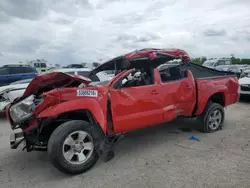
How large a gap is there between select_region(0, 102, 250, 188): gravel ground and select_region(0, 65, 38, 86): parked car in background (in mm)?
7244

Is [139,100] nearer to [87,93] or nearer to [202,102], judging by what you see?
[87,93]

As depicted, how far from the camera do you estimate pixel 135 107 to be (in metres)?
3.97

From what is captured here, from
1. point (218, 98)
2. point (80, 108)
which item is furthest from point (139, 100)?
point (218, 98)

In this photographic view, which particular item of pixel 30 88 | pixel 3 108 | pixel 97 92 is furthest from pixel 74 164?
pixel 3 108

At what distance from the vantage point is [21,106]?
359 cm

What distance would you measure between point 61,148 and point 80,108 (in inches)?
26.0

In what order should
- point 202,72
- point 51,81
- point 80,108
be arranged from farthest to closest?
point 202,72, point 51,81, point 80,108

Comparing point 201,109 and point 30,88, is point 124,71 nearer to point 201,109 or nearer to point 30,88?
point 30,88

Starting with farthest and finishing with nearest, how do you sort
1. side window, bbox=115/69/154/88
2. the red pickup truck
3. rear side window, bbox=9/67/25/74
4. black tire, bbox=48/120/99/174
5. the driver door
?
1. rear side window, bbox=9/67/25/74
2. side window, bbox=115/69/154/88
3. the driver door
4. the red pickup truck
5. black tire, bbox=48/120/99/174

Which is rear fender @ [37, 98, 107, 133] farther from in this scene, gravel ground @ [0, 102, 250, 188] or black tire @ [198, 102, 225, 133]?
black tire @ [198, 102, 225, 133]

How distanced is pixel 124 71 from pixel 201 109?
2.29 metres

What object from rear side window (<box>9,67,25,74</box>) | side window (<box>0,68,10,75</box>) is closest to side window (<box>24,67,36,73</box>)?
rear side window (<box>9,67,25,74</box>)

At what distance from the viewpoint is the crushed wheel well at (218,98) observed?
5574 mm

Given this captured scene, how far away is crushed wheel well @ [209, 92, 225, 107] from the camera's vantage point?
5.57 meters
